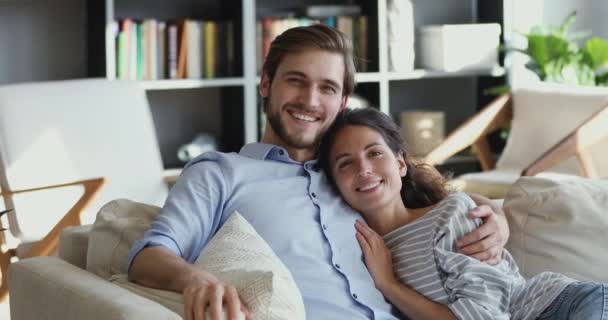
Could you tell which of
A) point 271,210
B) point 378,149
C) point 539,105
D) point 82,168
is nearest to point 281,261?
point 271,210

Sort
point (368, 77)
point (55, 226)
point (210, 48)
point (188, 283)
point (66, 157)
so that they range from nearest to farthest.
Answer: point (188, 283)
point (55, 226)
point (66, 157)
point (210, 48)
point (368, 77)

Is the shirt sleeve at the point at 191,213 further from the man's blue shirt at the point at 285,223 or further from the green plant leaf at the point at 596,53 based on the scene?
the green plant leaf at the point at 596,53

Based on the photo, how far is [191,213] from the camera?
2164mm

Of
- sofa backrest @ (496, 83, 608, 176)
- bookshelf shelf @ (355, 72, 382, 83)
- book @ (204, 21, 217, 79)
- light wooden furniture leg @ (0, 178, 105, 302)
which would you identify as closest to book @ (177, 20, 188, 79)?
book @ (204, 21, 217, 79)

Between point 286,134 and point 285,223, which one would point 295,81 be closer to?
point 286,134

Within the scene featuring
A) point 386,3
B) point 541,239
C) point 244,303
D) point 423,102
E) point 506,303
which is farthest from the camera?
point 423,102

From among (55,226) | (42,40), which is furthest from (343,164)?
(42,40)

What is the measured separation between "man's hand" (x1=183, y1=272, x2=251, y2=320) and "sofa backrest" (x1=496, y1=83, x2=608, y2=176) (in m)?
2.85

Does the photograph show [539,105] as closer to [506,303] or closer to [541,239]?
[541,239]

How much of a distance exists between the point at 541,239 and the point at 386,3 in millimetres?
2787

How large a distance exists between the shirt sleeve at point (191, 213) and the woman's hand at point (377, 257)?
318mm

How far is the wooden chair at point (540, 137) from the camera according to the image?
418 cm

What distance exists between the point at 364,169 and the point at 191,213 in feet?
1.33

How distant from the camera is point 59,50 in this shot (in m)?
4.68
